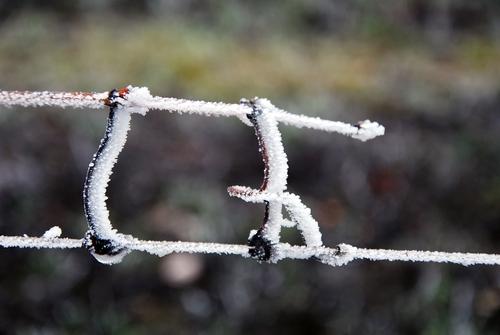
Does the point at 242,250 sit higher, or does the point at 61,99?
the point at 61,99

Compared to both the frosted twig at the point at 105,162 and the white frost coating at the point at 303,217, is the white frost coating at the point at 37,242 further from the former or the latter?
the white frost coating at the point at 303,217

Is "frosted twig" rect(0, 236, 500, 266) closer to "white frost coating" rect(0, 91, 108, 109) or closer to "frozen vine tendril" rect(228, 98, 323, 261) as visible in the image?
"frozen vine tendril" rect(228, 98, 323, 261)

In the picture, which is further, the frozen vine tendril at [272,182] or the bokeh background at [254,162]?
the bokeh background at [254,162]

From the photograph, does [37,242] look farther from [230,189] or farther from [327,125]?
[327,125]

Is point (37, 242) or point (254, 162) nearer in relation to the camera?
point (37, 242)

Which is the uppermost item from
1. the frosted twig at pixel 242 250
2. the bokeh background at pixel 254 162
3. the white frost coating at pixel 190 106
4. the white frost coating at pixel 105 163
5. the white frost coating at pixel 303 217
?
the bokeh background at pixel 254 162

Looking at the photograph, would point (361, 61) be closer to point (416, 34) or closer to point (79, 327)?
point (416, 34)

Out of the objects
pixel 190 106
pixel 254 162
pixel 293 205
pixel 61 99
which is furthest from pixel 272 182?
pixel 254 162

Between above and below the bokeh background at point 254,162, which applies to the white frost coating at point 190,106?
below

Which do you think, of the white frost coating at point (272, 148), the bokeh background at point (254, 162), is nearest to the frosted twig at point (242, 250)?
the white frost coating at point (272, 148)
